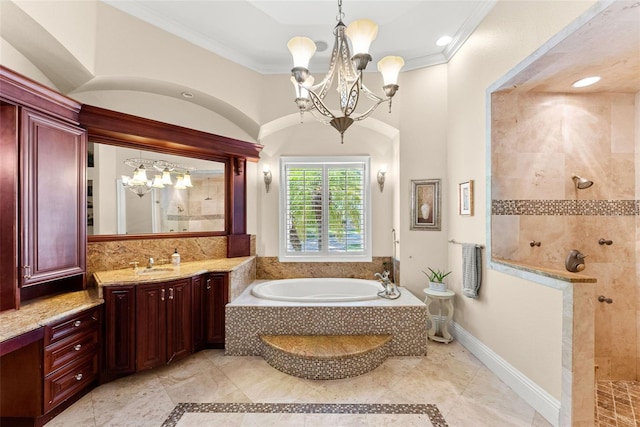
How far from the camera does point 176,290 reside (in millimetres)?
2631

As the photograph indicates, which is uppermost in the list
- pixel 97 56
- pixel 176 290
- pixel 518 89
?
pixel 97 56

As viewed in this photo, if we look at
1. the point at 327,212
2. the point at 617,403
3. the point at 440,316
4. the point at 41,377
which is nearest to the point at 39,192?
the point at 41,377

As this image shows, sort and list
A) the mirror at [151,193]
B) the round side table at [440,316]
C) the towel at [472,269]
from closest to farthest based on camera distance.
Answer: the towel at [472,269] < the mirror at [151,193] < the round side table at [440,316]

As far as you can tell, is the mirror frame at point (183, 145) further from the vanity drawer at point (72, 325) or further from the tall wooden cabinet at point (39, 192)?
the vanity drawer at point (72, 325)

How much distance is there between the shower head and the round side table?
1.58m

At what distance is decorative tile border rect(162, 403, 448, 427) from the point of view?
2.01 metres

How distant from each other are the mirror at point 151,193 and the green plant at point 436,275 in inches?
Answer: 114

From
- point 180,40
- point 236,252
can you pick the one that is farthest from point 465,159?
point 180,40

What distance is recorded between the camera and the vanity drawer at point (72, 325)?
6.32ft

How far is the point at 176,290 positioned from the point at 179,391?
87 cm

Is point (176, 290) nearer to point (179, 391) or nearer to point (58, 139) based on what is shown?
point (179, 391)

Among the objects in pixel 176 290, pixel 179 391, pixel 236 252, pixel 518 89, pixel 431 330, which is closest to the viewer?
pixel 179 391

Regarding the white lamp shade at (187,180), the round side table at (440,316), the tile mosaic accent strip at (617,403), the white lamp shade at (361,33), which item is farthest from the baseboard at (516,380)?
the white lamp shade at (187,180)

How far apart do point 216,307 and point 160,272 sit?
0.69 meters
